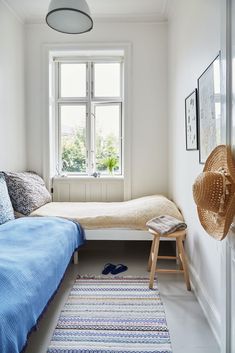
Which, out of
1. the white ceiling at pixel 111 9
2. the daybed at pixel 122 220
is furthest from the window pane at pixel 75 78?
the daybed at pixel 122 220

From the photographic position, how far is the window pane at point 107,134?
392 centimetres

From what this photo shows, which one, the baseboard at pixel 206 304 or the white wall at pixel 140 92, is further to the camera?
the white wall at pixel 140 92

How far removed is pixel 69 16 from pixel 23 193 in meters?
1.79

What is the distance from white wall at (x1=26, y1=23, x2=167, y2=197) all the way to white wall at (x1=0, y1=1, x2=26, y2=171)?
0.14m

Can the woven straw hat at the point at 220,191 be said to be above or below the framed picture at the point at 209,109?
below

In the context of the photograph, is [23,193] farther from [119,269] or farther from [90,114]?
[90,114]

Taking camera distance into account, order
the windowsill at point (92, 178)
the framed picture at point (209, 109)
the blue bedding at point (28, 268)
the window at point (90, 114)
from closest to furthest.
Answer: the blue bedding at point (28, 268) < the framed picture at point (209, 109) < the windowsill at point (92, 178) < the window at point (90, 114)

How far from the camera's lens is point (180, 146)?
286 cm

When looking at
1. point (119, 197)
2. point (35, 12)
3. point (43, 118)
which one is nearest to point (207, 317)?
point (119, 197)

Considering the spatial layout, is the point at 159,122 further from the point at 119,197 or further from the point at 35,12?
the point at 35,12

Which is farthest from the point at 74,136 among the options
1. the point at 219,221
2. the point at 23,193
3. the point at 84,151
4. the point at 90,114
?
the point at 219,221

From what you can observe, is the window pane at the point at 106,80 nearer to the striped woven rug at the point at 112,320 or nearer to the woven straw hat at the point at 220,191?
the striped woven rug at the point at 112,320

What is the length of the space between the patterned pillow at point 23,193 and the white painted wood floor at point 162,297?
781mm

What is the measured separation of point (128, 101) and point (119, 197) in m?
1.28
